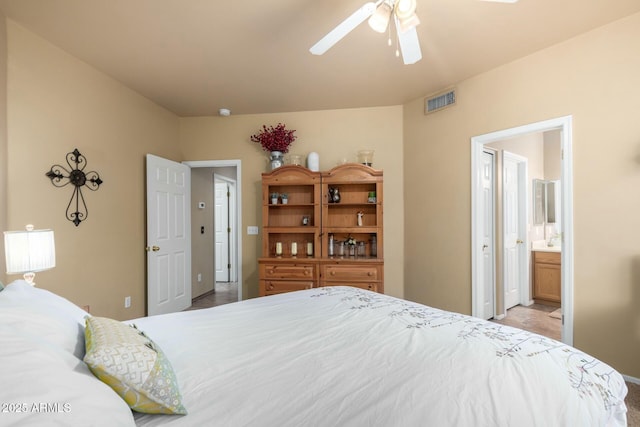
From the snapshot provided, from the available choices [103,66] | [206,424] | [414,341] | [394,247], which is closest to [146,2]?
[103,66]

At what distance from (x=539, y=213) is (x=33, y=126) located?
6007mm

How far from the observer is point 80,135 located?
2.76 metres

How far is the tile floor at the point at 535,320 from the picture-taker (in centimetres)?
341

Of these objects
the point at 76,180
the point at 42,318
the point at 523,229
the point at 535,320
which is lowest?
the point at 535,320

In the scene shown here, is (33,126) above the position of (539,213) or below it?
above

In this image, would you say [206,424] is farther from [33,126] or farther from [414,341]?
[33,126]

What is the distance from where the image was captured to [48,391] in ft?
2.19

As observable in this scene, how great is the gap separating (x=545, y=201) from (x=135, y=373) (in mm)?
5566

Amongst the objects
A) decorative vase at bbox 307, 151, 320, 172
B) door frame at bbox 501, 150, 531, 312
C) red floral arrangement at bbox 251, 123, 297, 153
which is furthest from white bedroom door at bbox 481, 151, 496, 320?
red floral arrangement at bbox 251, 123, 297, 153

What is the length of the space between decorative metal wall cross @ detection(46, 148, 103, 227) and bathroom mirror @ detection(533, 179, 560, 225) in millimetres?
5572

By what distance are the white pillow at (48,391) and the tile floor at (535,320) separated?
12.9ft

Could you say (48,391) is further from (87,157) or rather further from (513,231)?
(513,231)

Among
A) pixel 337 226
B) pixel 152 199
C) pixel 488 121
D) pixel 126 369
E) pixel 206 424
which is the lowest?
pixel 206 424

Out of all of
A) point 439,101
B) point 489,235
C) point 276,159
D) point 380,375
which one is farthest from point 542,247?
point 380,375
